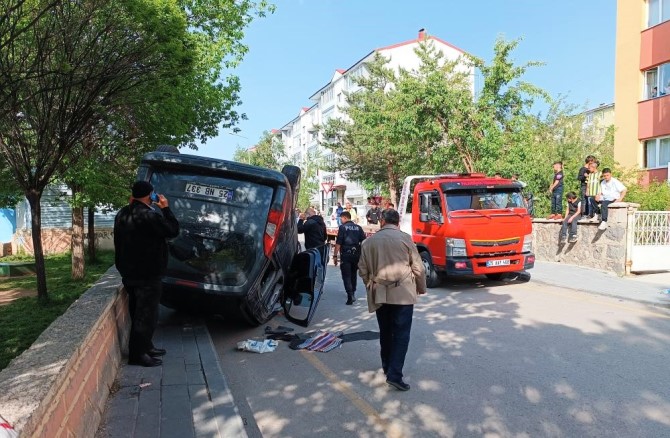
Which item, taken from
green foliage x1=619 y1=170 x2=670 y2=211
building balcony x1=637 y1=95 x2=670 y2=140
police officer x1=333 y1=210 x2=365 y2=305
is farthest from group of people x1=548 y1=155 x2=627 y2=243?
building balcony x1=637 y1=95 x2=670 y2=140

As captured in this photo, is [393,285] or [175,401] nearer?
[175,401]

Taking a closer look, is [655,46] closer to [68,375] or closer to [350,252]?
[350,252]

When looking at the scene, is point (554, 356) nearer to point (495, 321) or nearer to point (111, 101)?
point (495, 321)

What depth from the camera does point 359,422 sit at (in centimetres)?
437

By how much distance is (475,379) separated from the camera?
5.35m

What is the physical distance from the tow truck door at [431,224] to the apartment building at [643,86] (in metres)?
12.9

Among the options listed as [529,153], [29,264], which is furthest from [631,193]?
[29,264]

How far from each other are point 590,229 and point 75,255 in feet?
43.3

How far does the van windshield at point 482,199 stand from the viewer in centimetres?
1121

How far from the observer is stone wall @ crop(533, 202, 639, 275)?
484 inches

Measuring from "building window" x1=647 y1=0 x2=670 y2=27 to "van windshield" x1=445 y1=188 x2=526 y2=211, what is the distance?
581 inches

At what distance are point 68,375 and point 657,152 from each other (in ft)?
78.1

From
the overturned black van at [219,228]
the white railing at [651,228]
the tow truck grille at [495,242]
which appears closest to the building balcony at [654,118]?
the white railing at [651,228]

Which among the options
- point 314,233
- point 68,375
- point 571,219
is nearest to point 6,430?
point 68,375
